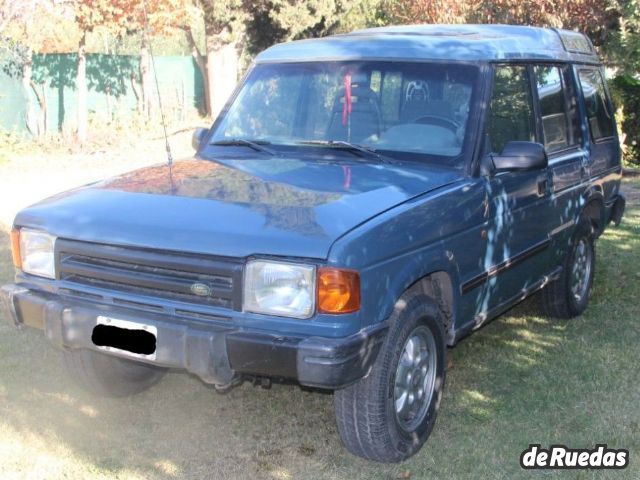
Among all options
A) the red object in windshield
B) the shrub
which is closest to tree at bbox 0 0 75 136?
the shrub

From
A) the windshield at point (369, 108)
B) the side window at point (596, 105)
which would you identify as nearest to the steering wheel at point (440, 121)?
the windshield at point (369, 108)

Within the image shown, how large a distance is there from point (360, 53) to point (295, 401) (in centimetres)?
211

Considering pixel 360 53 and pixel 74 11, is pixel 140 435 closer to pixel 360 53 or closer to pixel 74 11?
pixel 360 53

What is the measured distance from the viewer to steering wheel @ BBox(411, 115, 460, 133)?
4.60 metres

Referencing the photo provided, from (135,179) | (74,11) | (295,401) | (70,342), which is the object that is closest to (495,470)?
(295,401)

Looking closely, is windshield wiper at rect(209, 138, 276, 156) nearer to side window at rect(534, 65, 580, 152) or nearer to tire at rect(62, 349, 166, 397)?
tire at rect(62, 349, 166, 397)

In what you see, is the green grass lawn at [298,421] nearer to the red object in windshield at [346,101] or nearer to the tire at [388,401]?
the tire at [388,401]

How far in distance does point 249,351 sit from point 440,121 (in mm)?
1947

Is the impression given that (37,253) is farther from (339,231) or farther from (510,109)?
(510,109)

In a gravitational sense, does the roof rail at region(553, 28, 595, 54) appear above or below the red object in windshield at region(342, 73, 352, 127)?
above

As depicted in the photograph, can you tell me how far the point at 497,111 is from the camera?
4.80 m

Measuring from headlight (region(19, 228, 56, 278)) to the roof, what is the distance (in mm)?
2029

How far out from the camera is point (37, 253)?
4.01m

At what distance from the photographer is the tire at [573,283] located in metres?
6.00
